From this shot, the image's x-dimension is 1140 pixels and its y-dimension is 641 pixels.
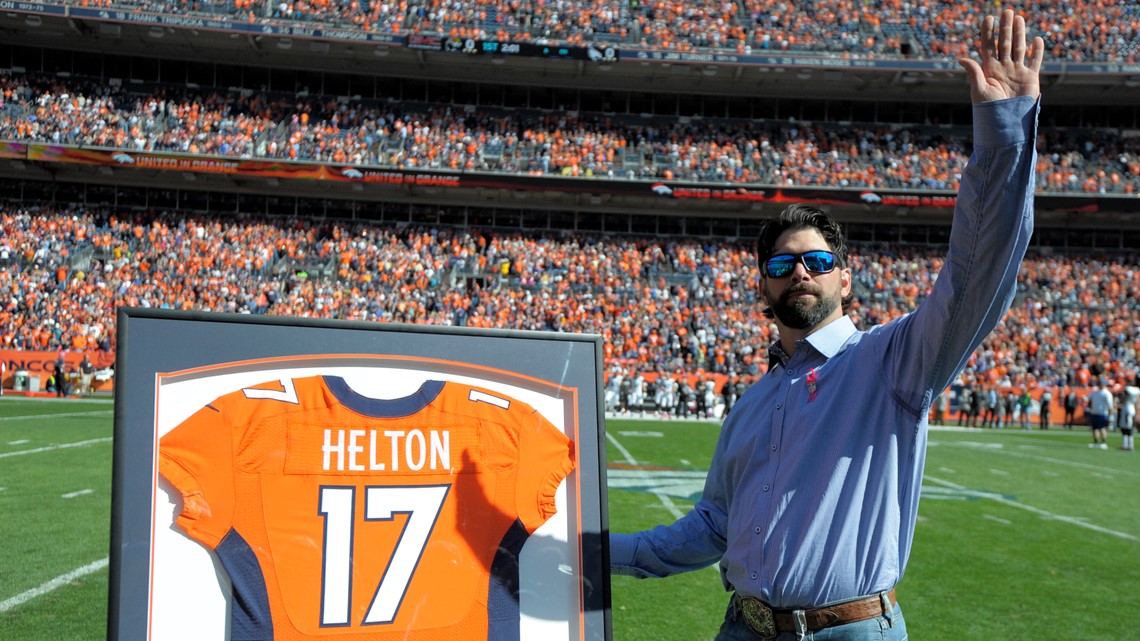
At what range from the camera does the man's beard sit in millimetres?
2590

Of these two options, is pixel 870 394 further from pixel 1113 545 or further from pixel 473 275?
pixel 473 275

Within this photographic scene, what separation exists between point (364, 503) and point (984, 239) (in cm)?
161

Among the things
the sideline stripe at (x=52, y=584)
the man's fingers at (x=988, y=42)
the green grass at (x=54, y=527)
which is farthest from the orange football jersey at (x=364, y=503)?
the sideline stripe at (x=52, y=584)

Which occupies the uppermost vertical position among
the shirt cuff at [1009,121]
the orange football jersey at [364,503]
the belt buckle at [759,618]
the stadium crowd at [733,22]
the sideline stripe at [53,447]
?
the stadium crowd at [733,22]

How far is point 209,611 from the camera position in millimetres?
2016

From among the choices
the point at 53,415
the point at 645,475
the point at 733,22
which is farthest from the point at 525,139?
the point at 645,475

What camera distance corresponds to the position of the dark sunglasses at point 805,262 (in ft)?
8.42

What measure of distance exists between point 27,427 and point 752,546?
52.0ft

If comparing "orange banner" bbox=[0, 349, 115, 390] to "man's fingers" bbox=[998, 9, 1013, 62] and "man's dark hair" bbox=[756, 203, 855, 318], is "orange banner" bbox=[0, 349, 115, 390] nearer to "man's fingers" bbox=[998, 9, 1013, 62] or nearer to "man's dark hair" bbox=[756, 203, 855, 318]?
"man's dark hair" bbox=[756, 203, 855, 318]

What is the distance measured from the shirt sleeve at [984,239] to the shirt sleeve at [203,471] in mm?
1735

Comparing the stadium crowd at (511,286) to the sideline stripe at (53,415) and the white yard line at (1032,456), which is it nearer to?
the sideline stripe at (53,415)

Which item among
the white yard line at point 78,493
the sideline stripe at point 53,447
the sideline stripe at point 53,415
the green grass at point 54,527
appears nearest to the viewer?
the green grass at point 54,527

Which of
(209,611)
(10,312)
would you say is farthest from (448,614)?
(10,312)

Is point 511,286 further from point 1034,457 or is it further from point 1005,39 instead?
point 1005,39
